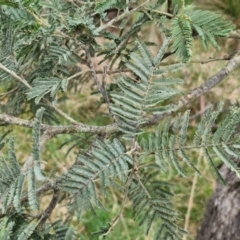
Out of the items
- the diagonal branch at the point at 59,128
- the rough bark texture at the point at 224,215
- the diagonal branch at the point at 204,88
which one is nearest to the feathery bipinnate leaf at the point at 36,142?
the diagonal branch at the point at 59,128

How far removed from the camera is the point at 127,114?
1.69ft

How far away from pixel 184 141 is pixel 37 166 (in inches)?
6.2

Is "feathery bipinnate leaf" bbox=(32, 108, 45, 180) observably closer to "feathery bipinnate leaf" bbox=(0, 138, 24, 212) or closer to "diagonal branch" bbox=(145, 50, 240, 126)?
"feathery bipinnate leaf" bbox=(0, 138, 24, 212)

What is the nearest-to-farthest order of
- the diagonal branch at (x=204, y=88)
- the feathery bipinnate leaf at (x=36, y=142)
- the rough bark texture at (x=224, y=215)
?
the feathery bipinnate leaf at (x=36, y=142)
the diagonal branch at (x=204, y=88)
the rough bark texture at (x=224, y=215)

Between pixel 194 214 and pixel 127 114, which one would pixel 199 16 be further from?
pixel 194 214

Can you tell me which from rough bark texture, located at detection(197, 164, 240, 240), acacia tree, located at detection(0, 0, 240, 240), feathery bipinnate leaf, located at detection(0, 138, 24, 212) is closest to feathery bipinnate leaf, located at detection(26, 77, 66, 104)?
acacia tree, located at detection(0, 0, 240, 240)

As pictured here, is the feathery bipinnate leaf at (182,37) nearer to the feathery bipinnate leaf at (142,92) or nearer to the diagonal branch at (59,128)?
the feathery bipinnate leaf at (142,92)

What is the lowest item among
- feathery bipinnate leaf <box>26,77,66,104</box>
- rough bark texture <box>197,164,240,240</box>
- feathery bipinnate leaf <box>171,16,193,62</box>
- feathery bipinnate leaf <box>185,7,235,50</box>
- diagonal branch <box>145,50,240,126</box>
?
rough bark texture <box>197,164,240,240</box>

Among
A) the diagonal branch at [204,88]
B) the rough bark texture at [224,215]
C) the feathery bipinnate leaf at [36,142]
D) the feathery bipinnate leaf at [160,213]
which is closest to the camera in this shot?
the feathery bipinnate leaf at [36,142]

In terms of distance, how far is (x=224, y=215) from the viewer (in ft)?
4.08

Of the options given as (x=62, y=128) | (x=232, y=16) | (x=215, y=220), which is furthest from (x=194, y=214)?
(x=62, y=128)

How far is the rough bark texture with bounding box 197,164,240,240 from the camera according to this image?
120 centimetres

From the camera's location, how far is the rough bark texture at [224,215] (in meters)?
1.20

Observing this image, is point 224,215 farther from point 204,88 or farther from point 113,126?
point 113,126
